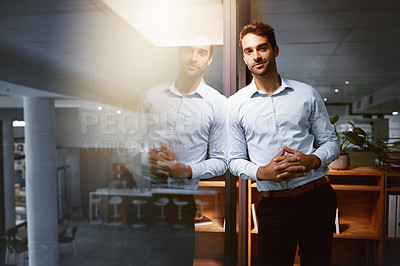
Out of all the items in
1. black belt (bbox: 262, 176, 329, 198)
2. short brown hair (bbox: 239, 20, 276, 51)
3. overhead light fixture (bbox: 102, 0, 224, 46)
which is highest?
overhead light fixture (bbox: 102, 0, 224, 46)

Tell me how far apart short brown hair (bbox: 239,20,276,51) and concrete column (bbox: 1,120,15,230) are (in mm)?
2056

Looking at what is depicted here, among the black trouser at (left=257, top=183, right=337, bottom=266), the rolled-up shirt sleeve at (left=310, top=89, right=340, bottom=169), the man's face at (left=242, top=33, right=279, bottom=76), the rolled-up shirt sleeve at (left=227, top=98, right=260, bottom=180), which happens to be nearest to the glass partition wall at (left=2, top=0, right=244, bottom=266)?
the rolled-up shirt sleeve at (left=227, top=98, right=260, bottom=180)

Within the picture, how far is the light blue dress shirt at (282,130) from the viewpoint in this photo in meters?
1.72

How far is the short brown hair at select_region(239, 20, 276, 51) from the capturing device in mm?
1792

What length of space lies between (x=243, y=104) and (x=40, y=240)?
2245 millimetres

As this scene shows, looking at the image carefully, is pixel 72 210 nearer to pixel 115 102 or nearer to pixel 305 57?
pixel 115 102

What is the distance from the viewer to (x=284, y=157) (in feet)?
5.60

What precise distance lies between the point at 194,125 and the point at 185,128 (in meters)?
0.07

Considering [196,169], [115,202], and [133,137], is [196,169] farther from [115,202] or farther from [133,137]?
[115,202]

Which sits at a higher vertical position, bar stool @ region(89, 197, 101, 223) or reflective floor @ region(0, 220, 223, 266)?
bar stool @ region(89, 197, 101, 223)

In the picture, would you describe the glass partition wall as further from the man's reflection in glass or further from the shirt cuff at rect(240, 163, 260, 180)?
the shirt cuff at rect(240, 163, 260, 180)

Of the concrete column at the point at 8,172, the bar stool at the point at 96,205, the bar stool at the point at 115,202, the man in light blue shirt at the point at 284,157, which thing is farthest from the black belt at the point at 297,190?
the concrete column at the point at 8,172

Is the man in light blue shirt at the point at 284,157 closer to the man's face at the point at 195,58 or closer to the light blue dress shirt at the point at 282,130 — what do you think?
the light blue dress shirt at the point at 282,130

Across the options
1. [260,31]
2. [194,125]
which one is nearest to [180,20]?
[260,31]
